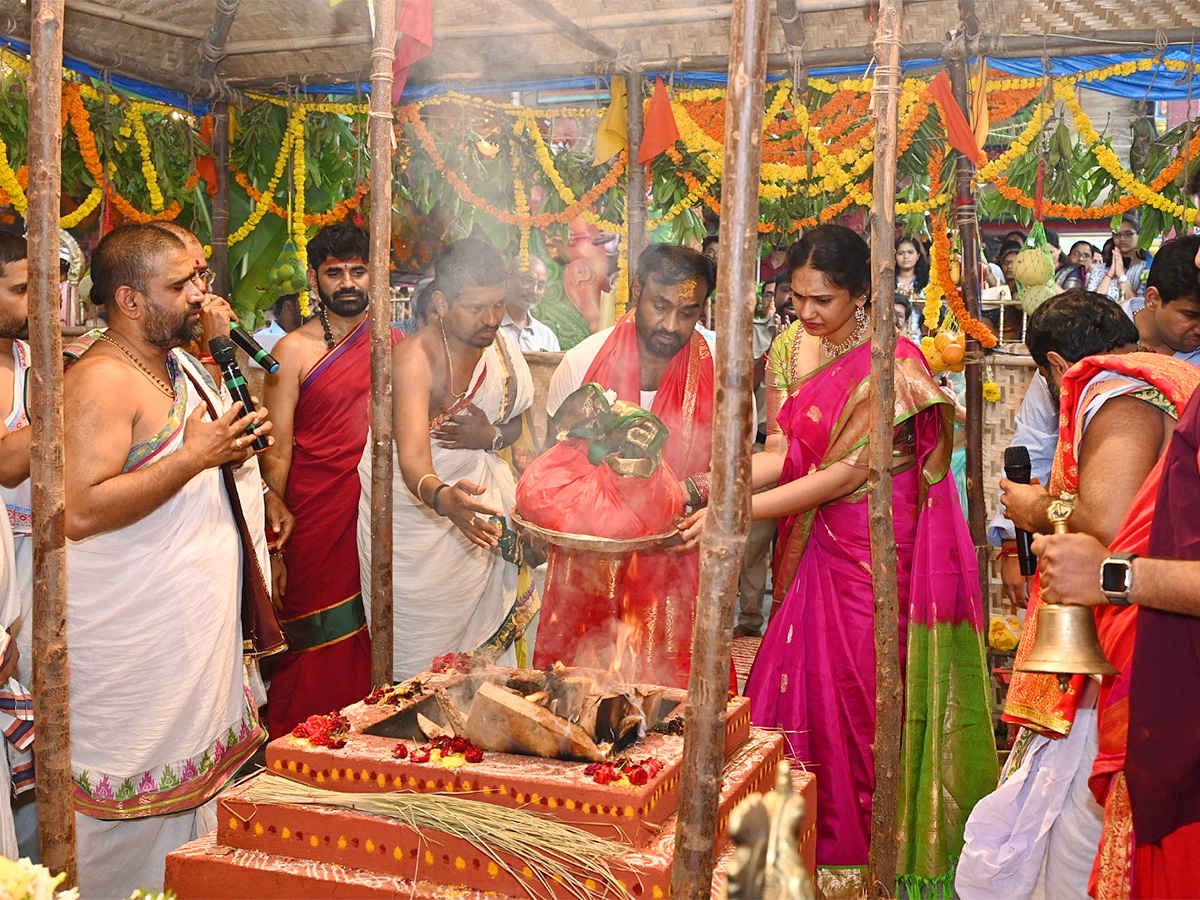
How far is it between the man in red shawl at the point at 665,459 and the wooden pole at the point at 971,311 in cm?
182

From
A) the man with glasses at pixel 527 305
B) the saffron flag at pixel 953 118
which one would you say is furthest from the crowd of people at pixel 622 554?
the man with glasses at pixel 527 305

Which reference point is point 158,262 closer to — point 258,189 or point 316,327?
point 316,327

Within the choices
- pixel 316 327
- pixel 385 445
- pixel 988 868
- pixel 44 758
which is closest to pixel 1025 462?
pixel 988 868

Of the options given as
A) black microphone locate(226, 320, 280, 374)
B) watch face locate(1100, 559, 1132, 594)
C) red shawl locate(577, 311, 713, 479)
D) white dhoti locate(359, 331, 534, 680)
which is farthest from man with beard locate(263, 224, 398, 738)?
watch face locate(1100, 559, 1132, 594)

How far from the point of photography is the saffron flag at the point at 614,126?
5.89 metres

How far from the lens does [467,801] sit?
2.16 m

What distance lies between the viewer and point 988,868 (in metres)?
2.62

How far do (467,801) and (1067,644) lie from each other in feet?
3.79

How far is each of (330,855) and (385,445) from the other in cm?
158

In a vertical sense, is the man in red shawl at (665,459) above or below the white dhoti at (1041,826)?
above

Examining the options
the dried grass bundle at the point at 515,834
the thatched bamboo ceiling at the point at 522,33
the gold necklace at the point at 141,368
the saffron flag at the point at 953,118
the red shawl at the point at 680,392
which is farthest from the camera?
the thatched bamboo ceiling at the point at 522,33

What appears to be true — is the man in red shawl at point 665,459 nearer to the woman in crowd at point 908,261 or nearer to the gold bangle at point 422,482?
the gold bangle at point 422,482

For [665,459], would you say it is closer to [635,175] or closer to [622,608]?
[622,608]

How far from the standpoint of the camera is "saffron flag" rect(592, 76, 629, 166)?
5.89m
